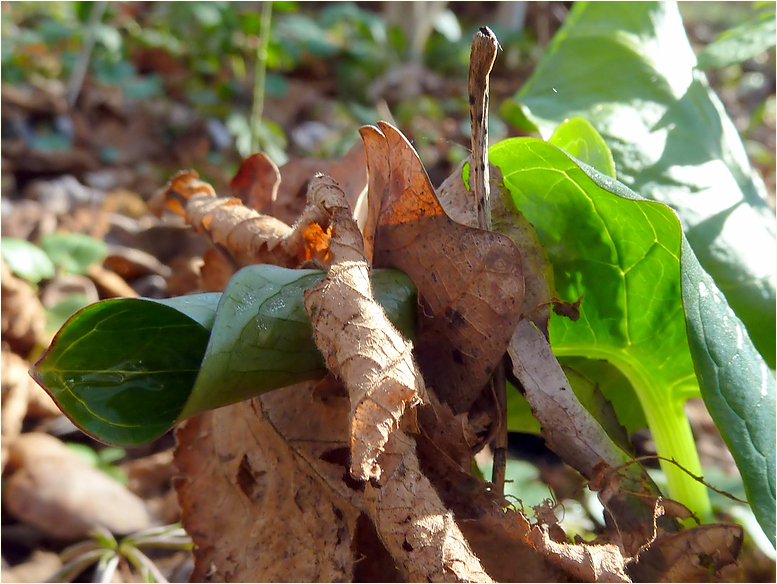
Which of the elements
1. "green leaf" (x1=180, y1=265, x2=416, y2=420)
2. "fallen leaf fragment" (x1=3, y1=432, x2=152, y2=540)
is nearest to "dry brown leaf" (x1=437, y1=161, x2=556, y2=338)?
Answer: "green leaf" (x1=180, y1=265, x2=416, y2=420)

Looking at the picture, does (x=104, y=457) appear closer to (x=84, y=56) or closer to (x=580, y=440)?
(x=580, y=440)

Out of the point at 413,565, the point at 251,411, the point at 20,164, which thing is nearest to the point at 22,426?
the point at 251,411

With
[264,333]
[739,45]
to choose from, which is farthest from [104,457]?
[739,45]

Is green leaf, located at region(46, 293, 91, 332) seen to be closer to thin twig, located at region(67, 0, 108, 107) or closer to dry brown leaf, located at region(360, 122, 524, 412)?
dry brown leaf, located at region(360, 122, 524, 412)

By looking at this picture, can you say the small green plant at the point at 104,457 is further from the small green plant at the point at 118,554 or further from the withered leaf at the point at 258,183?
the withered leaf at the point at 258,183

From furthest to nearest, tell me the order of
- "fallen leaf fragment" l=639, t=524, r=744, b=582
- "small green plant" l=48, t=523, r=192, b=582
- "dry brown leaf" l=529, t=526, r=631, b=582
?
"small green plant" l=48, t=523, r=192, b=582
"fallen leaf fragment" l=639, t=524, r=744, b=582
"dry brown leaf" l=529, t=526, r=631, b=582

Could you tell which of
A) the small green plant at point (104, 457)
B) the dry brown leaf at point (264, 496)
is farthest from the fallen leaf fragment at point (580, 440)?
the small green plant at point (104, 457)

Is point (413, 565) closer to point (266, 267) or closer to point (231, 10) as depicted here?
point (266, 267)
